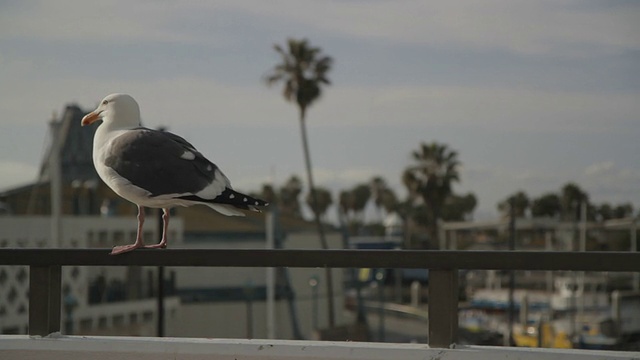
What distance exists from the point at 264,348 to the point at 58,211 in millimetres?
33860

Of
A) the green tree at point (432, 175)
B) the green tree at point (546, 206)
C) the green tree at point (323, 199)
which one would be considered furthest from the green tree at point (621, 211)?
the green tree at point (432, 175)

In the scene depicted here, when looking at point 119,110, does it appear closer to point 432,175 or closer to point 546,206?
point 432,175

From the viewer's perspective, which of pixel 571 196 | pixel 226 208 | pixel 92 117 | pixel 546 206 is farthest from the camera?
pixel 546 206

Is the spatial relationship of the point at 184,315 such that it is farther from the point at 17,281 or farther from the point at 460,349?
the point at 460,349


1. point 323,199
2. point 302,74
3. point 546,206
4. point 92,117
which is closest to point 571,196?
point 546,206

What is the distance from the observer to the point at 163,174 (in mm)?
4609

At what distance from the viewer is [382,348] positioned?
4203 millimetres

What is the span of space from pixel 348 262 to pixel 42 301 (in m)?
1.44

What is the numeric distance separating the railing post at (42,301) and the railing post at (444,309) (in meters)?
1.71

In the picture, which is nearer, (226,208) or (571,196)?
(226,208)

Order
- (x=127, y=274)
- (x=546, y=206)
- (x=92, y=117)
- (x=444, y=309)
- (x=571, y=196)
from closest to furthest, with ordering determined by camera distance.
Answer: (x=444, y=309) → (x=92, y=117) → (x=127, y=274) → (x=571, y=196) → (x=546, y=206)

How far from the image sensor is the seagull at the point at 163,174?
179 inches

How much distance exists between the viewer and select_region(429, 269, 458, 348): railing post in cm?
423

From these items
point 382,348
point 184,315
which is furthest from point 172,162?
point 184,315
